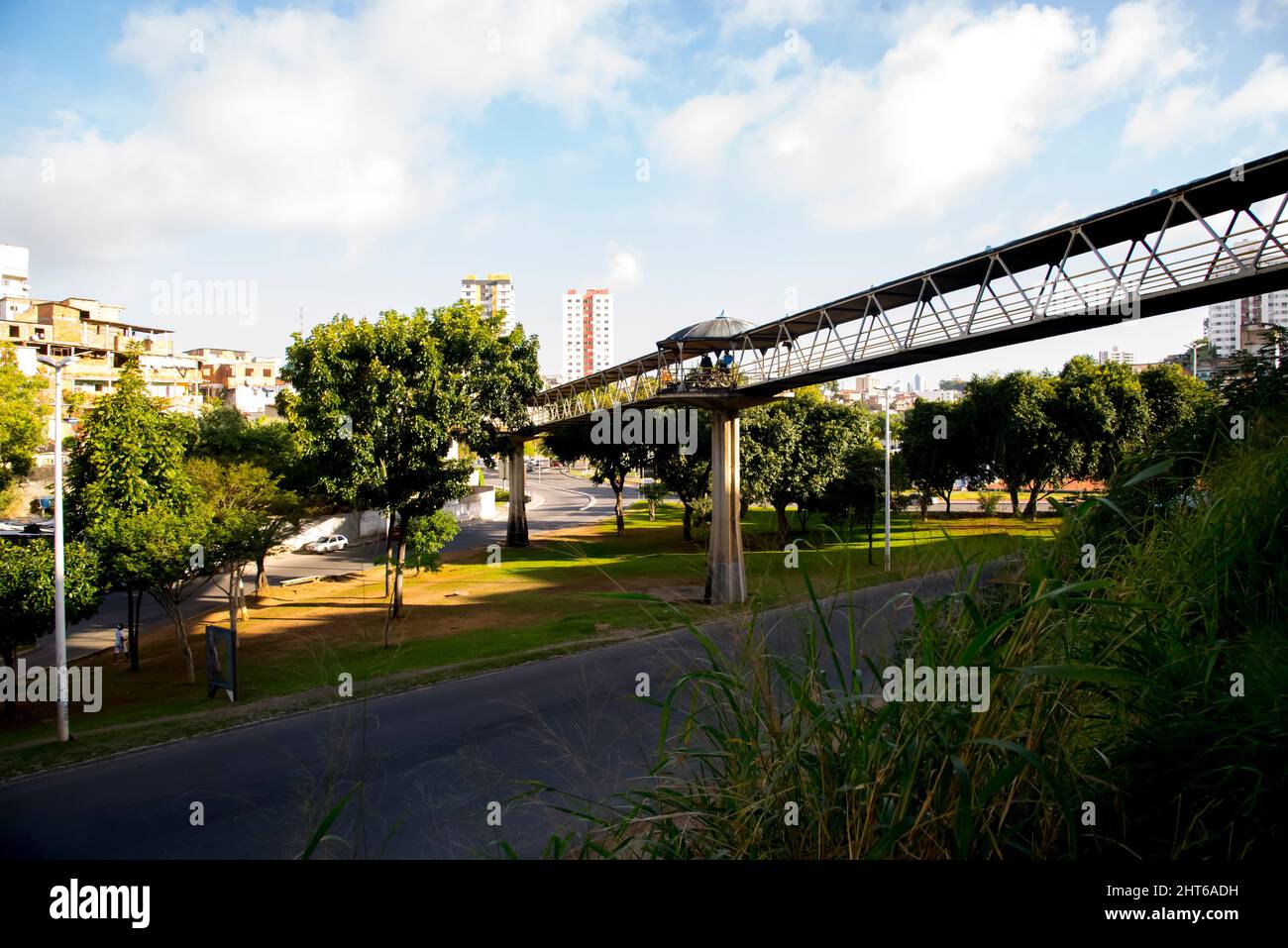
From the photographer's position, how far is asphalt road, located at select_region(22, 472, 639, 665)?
23.7m

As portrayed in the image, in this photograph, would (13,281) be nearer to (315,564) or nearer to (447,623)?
(315,564)

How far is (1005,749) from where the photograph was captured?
2.29m

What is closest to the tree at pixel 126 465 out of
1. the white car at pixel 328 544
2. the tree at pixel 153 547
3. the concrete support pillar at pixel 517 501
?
the tree at pixel 153 547

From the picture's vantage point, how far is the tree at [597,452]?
140ft

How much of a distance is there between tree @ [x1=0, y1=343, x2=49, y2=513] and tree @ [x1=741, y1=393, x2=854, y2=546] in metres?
32.2

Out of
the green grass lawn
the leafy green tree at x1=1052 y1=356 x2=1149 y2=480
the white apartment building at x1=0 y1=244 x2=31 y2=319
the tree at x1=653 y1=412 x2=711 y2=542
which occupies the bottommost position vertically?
the green grass lawn

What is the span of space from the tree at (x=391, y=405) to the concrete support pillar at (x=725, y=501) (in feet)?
25.6

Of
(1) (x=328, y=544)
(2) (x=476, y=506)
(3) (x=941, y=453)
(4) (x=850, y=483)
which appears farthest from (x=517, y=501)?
(3) (x=941, y=453)

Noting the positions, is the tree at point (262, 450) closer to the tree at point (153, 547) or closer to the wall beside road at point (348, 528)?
the wall beside road at point (348, 528)

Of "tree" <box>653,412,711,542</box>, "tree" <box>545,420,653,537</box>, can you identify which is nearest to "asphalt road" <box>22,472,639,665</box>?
"tree" <box>545,420,653,537</box>

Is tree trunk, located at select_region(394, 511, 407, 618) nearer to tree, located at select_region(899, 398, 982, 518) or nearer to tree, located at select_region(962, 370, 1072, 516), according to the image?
tree, located at select_region(962, 370, 1072, 516)

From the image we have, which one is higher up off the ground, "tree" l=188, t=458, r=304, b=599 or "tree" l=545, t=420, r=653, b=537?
"tree" l=545, t=420, r=653, b=537
